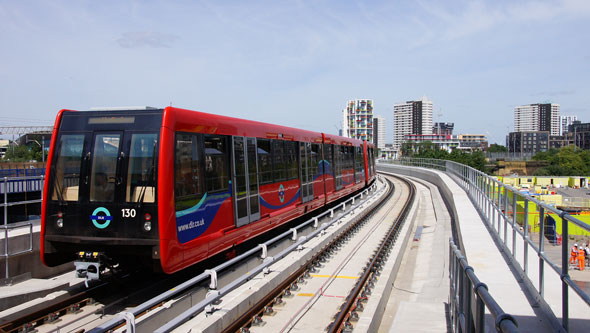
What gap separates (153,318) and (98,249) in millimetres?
1962

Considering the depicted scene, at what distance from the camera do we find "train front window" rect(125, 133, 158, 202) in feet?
25.5

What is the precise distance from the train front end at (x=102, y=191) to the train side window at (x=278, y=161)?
5479 millimetres

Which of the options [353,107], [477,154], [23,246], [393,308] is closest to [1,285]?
[23,246]

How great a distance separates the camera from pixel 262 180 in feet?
39.4

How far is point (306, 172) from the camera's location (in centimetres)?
1636

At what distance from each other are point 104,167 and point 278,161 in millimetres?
6090

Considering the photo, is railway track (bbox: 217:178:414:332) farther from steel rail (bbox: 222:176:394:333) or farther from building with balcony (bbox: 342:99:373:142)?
building with balcony (bbox: 342:99:373:142)

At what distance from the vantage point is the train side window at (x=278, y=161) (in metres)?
13.1

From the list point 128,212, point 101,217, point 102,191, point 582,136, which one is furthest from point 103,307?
point 582,136

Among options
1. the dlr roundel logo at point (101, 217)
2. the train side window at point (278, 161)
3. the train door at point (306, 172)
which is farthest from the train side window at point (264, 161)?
the dlr roundel logo at point (101, 217)

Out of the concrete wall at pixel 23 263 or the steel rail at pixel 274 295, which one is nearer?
the steel rail at pixel 274 295

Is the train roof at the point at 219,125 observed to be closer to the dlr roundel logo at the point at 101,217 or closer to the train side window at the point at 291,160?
the train side window at the point at 291,160

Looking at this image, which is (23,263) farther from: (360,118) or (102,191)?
(360,118)

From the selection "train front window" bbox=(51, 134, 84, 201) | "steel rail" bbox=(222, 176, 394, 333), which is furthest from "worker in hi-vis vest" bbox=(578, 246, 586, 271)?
"train front window" bbox=(51, 134, 84, 201)
